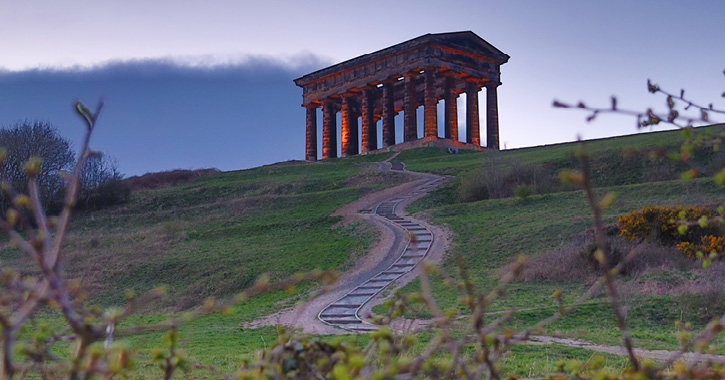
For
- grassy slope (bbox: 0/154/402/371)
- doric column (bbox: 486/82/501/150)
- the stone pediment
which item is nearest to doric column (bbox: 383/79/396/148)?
the stone pediment

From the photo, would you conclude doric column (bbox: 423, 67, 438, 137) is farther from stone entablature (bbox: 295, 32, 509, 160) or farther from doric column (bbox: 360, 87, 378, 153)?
doric column (bbox: 360, 87, 378, 153)

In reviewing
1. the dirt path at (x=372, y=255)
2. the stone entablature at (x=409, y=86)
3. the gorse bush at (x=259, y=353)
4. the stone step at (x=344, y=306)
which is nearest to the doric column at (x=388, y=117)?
the stone entablature at (x=409, y=86)

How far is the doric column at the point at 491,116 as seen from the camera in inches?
2167

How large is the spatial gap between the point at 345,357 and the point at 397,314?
52 cm

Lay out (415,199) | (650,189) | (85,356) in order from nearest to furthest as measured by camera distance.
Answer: (85,356) → (650,189) → (415,199)

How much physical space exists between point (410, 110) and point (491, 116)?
25.2ft

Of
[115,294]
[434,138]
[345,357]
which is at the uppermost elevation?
[434,138]

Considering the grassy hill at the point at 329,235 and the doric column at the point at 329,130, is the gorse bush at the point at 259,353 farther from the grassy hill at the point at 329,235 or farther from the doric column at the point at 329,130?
the doric column at the point at 329,130

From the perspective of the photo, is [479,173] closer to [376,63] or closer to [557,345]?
[557,345]

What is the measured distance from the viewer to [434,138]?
5166cm

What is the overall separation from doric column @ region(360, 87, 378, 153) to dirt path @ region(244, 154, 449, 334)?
22719 millimetres

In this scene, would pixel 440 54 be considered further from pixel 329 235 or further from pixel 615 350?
pixel 615 350

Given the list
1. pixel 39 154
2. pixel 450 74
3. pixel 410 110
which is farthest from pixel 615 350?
pixel 410 110

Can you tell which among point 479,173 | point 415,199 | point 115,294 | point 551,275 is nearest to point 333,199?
point 415,199
